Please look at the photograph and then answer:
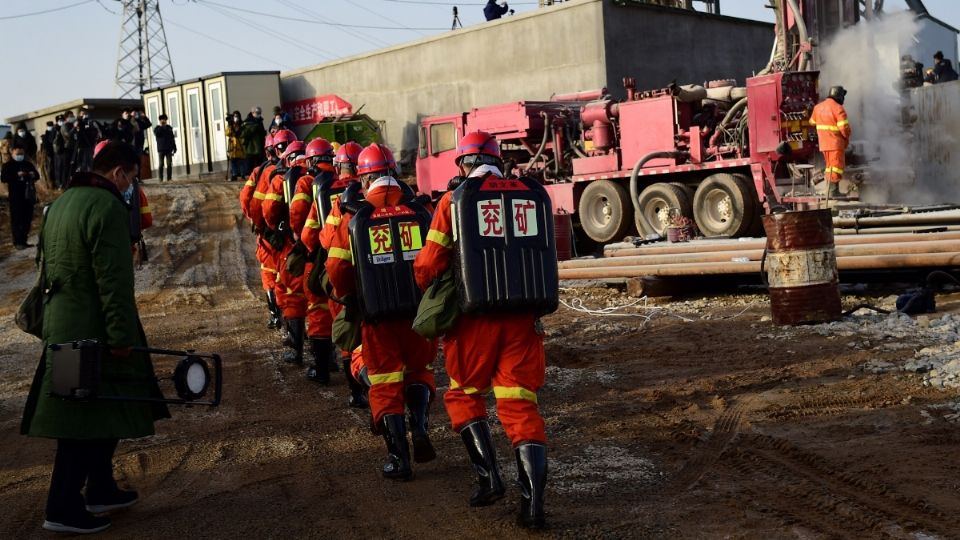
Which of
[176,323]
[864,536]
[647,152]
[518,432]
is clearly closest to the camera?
[864,536]

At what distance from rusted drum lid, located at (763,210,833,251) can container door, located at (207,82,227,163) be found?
26.0 metres

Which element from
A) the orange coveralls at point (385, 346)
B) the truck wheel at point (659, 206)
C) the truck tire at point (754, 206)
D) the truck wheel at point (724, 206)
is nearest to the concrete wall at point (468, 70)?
the truck wheel at point (659, 206)

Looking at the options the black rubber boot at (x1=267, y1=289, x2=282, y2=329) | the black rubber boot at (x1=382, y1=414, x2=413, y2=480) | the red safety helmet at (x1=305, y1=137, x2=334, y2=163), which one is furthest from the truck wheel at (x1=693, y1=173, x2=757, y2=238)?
the black rubber boot at (x1=382, y1=414, x2=413, y2=480)

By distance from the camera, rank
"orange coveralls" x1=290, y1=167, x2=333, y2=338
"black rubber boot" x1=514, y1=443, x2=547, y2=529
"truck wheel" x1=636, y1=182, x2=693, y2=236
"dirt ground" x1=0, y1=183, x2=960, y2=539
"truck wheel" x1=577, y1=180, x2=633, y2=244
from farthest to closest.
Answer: "truck wheel" x1=577, y1=180, x2=633, y2=244, "truck wheel" x1=636, y1=182, x2=693, y2=236, "orange coveralls" x1=290, y1=167, x2=333, y2=338, "dirt ground" x1=0, y1=183, x2=960, y2=539, "black rubber boot" x1=514, y1=443, x2=547, y2=529

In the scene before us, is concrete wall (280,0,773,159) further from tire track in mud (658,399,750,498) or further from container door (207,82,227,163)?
tire track in mud (658,399,750,498)

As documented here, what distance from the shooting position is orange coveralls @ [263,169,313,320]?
10.4 m

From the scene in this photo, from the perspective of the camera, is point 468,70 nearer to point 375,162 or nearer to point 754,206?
point 754,206

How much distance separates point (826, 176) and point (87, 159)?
727 inches

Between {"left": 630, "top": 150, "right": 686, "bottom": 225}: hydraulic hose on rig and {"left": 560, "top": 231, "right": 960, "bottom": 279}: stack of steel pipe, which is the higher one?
{"left": 630, "top": 150, "right": 686, "bottom": 225}: hydraulic hose on rig

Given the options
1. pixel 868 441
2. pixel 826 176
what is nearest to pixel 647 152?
pixel 826 176

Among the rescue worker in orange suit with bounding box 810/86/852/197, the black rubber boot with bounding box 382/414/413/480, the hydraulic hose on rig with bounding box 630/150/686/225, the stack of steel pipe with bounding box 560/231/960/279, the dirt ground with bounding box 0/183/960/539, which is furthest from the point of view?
the hydraulic hose on rig with bounding box 630/150/686/225

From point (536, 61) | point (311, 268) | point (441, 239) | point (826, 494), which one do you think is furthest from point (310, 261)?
point (536, 61)

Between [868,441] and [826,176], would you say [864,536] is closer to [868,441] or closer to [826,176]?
[868,441]

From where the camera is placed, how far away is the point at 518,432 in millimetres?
5289
